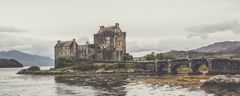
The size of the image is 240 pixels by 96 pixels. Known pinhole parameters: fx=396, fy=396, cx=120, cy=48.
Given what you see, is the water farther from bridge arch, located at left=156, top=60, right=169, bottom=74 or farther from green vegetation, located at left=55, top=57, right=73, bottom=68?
green vegetation, located at left=55, top=57, right=73, bottom=68

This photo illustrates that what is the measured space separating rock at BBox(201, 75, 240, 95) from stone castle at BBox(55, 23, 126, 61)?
8675cm

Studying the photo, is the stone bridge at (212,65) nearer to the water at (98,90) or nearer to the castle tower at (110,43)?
the castle tower at (110,43)

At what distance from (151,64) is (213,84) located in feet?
220

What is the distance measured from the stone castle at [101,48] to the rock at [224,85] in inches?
3416

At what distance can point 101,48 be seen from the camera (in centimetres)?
15138

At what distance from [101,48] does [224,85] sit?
94.4 metres

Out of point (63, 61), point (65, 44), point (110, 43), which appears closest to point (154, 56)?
point (110, 43)

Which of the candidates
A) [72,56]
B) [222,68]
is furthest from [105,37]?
[222,68]

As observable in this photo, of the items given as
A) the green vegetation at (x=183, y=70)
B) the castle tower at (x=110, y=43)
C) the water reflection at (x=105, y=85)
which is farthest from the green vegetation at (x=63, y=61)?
the water reflection at (x=105, y=85)

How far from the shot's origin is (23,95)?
6194cm

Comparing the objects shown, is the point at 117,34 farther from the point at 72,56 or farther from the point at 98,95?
the point at 98,95

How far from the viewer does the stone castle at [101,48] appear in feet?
491

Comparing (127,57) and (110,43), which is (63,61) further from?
(127,57)

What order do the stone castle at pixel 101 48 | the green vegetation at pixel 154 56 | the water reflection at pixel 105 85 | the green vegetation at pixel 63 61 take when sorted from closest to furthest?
1. the water reflection at pixel 105 85
2. the green vegetation at pixel 63 61
3. the green vegetation at pixel 154 56
4. the stone castle at pixel 101 48
